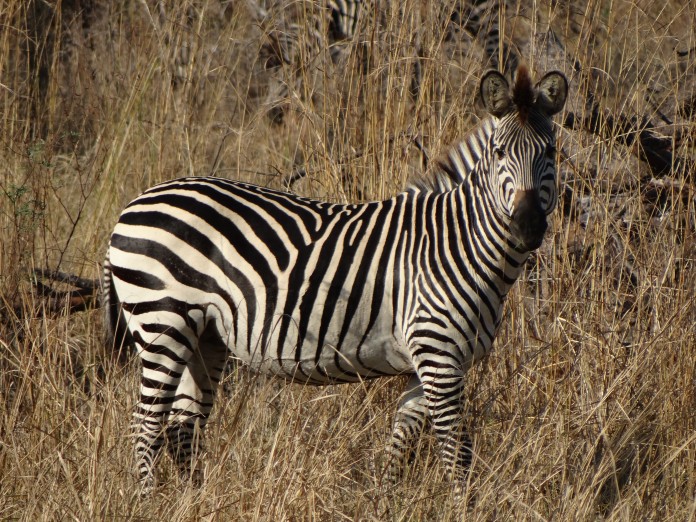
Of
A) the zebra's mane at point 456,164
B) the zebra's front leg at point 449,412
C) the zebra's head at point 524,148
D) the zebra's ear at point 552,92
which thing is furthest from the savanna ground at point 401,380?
the zebra's ear at point 552,92

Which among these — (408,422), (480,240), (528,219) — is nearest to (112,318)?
(408,422)

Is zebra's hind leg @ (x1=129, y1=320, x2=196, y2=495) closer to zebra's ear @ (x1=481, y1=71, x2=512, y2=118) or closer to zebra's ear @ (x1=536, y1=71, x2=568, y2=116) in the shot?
zebra's ear @ (x1=481, y1=71, x2=512, y2=118)

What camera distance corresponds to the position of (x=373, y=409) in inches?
156

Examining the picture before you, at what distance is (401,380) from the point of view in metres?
4.07

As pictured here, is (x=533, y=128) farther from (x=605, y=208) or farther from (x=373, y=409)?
(x=373, y=409)

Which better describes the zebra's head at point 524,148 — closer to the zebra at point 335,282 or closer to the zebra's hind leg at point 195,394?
the zebra at point 335,282

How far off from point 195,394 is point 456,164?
4.90ft

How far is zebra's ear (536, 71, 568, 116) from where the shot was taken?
3.31 m

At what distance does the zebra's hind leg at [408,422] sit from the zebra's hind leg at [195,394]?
2.59 feet

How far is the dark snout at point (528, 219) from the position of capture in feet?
10.1

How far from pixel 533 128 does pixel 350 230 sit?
83 cm

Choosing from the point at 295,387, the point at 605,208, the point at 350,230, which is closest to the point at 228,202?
the point at 350,230

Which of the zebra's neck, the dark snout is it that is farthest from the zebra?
the dark snout

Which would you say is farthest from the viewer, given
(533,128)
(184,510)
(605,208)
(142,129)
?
(142,129)
